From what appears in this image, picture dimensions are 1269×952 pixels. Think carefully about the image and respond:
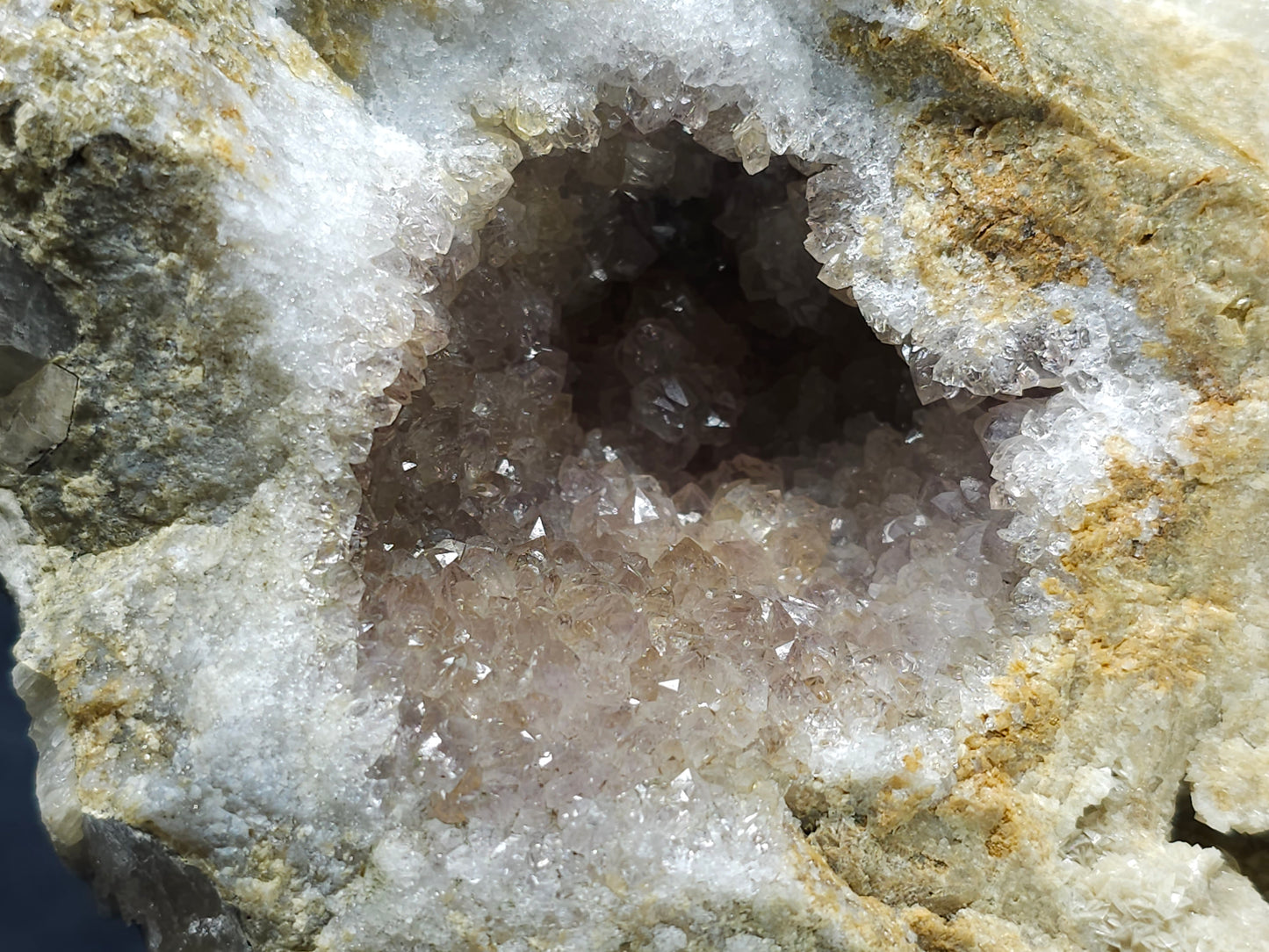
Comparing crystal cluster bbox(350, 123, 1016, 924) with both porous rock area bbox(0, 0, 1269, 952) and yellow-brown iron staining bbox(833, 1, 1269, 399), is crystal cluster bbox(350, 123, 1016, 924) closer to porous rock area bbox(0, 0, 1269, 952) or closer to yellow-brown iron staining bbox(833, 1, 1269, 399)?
porous rock area bbox(0, 0, 1269, 952)

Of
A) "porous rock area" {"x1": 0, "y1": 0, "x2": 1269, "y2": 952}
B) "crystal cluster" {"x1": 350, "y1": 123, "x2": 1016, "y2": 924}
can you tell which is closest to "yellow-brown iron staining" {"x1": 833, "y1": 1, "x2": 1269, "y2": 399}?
"porous rock area" {"x1": 0, "y1": 0, "x2": 1269, "y2": 952}

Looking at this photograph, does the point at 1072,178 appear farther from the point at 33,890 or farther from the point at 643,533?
the point at 33,890

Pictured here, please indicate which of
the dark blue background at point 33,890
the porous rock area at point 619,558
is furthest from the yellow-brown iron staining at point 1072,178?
the dark blue background at point 33,890

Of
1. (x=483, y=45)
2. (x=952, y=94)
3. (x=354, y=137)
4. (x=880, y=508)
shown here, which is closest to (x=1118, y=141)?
(x=952, y=94)

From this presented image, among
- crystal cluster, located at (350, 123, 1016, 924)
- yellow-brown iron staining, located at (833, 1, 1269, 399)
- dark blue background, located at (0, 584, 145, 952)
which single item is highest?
yellow-brown iron staining, located at (833, 1, 1269, 399)

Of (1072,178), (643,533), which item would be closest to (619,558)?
(643,533)

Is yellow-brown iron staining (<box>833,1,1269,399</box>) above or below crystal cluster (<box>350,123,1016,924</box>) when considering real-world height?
above

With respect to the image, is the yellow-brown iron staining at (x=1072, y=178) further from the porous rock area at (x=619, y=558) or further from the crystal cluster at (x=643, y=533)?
the crystal cluster at (x=643, y=533)

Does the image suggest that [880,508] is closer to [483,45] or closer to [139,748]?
[483,45]

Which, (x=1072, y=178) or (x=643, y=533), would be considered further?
(x=643, y=533)
